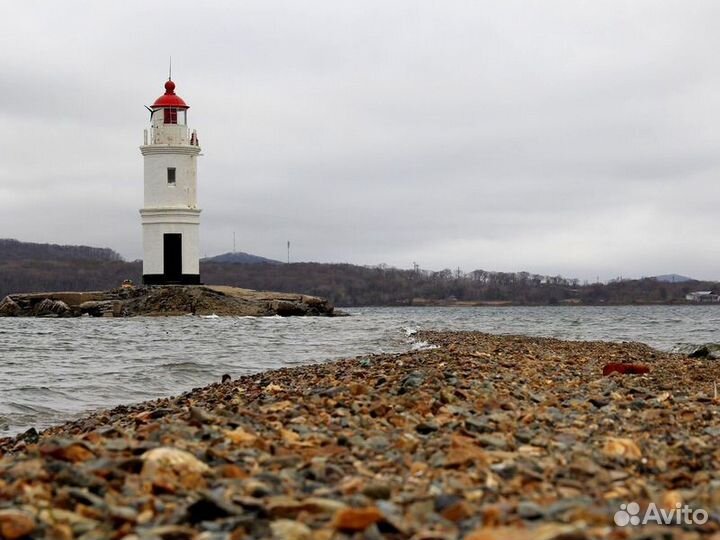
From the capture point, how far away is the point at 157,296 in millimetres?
41969

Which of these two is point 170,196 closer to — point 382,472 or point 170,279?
point 170,279

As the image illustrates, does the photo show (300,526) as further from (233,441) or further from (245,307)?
(245,307)

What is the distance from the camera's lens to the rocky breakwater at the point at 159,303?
41.9 m

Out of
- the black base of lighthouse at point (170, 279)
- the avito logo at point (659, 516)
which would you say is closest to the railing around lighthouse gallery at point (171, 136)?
the black base of lighthouse at point (170, 279)

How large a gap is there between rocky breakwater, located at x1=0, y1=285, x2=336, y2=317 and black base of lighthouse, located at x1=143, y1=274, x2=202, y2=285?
0.49 metres

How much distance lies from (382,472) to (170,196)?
3897cm

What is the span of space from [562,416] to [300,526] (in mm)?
3396

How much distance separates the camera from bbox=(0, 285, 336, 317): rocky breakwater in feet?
137

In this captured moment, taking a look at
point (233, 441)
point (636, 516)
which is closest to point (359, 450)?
point (233, 441)

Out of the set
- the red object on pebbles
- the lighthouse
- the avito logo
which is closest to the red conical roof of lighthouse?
the lighthouse

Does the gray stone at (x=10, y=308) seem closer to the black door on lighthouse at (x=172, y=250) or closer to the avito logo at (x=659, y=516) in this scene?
the black door on lighthouse at (x=172, y=250)

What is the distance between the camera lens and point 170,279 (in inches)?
1684

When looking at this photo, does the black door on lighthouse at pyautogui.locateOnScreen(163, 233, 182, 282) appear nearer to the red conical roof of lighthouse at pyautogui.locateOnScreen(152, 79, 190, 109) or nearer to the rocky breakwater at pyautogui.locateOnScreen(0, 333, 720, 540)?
the red conical roof of lighthouse at pyautogui.locateOnScreen(152, 79, 190, 109)

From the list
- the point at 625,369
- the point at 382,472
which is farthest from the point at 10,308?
the point at 382,472
